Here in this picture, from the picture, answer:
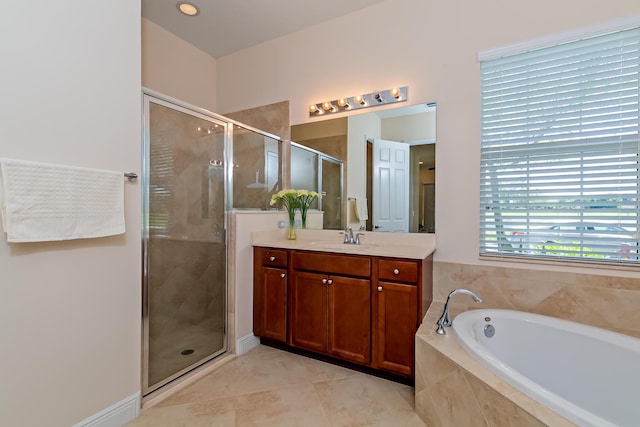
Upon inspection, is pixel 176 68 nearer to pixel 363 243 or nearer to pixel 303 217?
pixel 303 217

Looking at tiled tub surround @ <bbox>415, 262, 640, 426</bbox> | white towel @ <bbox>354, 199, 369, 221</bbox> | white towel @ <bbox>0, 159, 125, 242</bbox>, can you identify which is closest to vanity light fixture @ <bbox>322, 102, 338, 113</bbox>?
white towel @ <bbox>354, 199, 369, 221</bbox>

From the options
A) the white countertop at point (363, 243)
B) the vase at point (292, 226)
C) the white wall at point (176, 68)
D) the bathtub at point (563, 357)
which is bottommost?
the bathtub at point (563, 357)

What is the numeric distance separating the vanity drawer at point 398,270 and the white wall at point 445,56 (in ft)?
1.76

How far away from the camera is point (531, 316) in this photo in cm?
177

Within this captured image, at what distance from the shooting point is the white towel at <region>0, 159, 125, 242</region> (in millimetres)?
1162

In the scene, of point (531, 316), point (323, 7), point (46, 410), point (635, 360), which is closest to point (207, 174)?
point (46, 410)

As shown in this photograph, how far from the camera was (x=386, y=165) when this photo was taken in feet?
8.09

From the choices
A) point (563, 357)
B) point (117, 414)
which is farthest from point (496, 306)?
point (117, 414)

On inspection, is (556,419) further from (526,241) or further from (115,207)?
(115,207)

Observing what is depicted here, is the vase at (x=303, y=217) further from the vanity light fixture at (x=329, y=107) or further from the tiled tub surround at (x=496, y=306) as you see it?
the tiled tub surround at (x=496, y=306)

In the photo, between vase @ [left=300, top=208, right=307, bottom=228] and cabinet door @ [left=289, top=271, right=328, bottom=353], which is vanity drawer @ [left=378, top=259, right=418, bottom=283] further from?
vase @ [left=300, top=208, right=307, bottom=228]

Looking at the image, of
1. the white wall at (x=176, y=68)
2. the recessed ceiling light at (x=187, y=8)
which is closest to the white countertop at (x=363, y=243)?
the white wall at (x=176, y=68)

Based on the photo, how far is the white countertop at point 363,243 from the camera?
200 cm

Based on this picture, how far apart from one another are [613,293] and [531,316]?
0.50 meters
